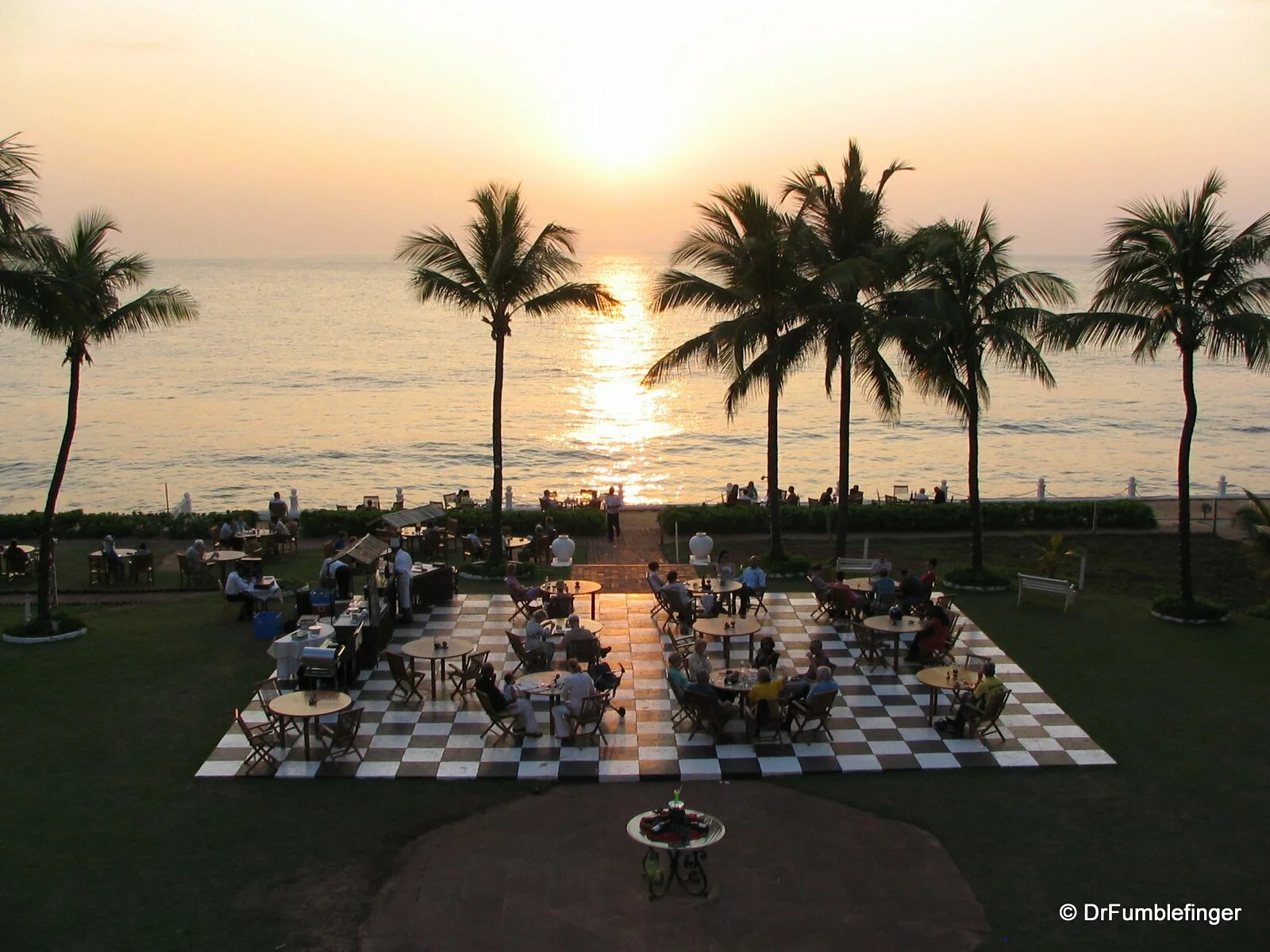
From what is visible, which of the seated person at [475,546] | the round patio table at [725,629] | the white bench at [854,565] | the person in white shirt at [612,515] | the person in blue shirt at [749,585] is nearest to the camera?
the round patio table at [725,629]

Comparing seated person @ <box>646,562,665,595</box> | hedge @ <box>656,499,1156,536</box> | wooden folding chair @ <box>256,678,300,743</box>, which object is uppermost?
hedge @ <box>656,499,1156,536</box>

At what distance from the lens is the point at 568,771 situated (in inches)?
487

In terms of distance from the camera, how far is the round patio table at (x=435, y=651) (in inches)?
575

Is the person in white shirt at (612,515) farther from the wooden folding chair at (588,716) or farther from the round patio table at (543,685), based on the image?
the wooden folding chair at (588,716)

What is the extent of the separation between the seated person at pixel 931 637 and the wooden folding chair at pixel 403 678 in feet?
23.3

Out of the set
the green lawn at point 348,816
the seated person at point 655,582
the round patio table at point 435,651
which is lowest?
the green lawn at point 348,816

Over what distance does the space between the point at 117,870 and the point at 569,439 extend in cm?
5048

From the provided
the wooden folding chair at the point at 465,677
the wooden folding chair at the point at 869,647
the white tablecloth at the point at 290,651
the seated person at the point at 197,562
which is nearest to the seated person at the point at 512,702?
the wooden folding chair at the point at 465,677

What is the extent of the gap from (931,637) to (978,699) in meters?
2.46

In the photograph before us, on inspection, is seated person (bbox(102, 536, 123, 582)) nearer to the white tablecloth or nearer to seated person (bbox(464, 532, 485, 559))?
seated person (bbox(464, 532, 485, 559))

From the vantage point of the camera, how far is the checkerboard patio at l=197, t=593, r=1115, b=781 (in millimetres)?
12453

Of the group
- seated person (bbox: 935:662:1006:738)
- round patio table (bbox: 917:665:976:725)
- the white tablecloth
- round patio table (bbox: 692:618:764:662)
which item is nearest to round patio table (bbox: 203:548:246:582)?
the white tablecloth

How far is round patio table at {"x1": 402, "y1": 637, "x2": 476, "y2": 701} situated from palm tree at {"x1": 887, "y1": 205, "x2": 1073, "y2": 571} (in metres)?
9.95

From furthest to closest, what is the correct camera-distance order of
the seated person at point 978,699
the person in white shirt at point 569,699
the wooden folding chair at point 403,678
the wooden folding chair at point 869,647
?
the wooden folding chair at point 869,647 → the wooden folding chair at point 403,678 → the seated person at point 978,699 → the person in white shirt at point 569,699
